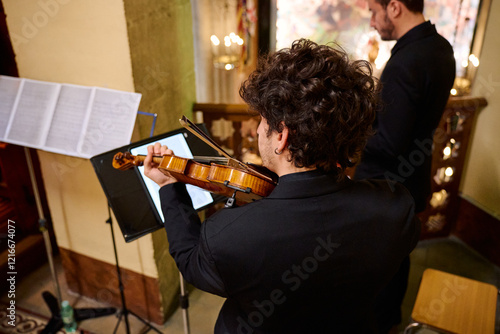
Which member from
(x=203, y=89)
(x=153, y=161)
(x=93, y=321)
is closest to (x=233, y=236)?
(x=153, y=161)

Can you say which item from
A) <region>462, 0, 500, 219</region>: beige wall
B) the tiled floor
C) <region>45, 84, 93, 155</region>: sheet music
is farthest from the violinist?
<region>462, 0, 500, 219</region>: beige wall

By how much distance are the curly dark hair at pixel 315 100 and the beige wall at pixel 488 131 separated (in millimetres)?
2364

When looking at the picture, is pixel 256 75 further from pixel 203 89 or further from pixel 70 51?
pixel 203 89

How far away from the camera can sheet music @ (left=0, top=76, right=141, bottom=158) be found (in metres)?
1.78

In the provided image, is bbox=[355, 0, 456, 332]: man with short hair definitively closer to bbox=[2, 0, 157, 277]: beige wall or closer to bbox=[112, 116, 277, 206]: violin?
bbox=[112, 116, 277, 206]: violin

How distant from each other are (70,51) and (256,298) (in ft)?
5.49

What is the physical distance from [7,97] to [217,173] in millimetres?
1339

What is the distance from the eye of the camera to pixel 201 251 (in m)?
1.07

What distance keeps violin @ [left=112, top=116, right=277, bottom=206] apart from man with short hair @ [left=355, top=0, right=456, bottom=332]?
2.92 feet

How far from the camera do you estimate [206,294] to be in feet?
9.29

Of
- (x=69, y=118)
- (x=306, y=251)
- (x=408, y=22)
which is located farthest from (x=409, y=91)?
(x=69, y=118)

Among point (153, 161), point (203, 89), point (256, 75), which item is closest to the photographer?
point (256, 75)

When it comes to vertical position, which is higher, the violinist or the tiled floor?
the violinist

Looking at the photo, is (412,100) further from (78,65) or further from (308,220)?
(78,65)
